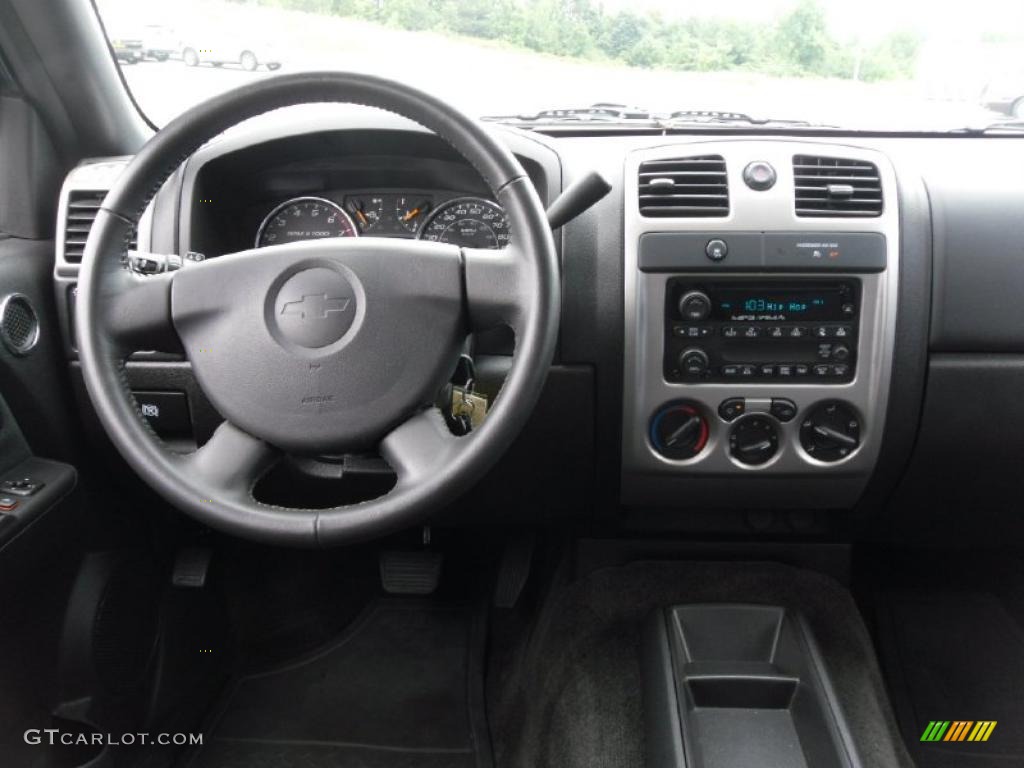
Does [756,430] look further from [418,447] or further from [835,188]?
[418,447]

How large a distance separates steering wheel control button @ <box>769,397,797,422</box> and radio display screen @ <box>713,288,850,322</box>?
0.16m

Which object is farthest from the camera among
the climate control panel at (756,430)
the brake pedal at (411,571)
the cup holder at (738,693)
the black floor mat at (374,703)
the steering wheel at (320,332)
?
the brake pedal at (411,571)

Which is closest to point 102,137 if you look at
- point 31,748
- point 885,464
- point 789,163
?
point 31,748

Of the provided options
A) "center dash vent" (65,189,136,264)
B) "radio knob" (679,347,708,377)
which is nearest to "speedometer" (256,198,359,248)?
"center dash vent" (65,189,136,264)

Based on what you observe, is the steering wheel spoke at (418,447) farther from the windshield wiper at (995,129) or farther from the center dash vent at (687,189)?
the windshield wiper at (995,129)

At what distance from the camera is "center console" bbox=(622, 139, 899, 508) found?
157 cm

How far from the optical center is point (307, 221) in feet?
5.73

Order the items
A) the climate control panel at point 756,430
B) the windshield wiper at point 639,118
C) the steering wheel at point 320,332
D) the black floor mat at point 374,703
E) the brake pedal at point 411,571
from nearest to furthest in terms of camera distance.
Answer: the steering wheel at point 320,332 < the climate control panel at point 756,430 < the windshield wiper at point 639,118 < the black floor mat at point 374,703 < the brake pedal at point 411,571

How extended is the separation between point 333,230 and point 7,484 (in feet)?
2.52

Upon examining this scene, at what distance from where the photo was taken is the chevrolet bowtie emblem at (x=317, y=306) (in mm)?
1204

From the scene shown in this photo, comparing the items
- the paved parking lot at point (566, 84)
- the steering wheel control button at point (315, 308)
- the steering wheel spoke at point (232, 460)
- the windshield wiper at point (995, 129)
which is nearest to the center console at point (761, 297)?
the paved parking lot at point (566, 84)

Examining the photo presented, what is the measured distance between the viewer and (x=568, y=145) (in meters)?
1.74

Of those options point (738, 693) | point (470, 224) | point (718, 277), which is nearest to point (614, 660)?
point (738, 693)

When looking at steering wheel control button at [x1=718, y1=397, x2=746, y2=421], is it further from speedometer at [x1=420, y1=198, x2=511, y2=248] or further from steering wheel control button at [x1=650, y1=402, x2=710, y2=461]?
speedometer at [x1=420, y1=198, x2=511, y2=248]
